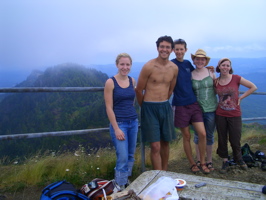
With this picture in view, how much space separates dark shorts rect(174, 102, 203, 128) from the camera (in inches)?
141

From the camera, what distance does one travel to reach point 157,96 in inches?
133

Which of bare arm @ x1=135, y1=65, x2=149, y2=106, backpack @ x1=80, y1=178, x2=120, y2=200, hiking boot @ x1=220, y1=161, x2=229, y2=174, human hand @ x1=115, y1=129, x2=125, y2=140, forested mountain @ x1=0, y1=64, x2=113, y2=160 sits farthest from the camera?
forested mountain @ x1=0, y1=64, x2=113, y2=160

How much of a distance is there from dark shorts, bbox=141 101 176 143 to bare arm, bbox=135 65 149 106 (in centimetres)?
12

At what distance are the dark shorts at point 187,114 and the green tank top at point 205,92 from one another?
11 centimetres

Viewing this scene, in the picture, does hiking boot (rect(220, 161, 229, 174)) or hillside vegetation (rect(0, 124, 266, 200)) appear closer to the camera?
hillside vegetation (rect(0, 124, 266, 200))

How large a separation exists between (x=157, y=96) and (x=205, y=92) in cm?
83

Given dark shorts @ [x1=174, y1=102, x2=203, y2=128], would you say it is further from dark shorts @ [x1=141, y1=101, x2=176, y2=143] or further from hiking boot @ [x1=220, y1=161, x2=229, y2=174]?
hiking boot @ [x1=220, y1=161, x2=229, y2=174]

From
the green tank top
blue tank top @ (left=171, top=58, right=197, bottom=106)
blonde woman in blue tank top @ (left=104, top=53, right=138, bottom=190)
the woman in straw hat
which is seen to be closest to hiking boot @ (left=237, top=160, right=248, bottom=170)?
the woman in straw hat

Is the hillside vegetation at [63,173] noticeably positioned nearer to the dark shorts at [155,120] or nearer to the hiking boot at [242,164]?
the hiking boot at [242,164]

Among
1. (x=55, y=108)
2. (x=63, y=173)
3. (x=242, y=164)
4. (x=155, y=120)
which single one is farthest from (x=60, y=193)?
(x=55, y=108)

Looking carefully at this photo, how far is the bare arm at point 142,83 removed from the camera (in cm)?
329

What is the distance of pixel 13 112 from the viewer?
55812 millimetres

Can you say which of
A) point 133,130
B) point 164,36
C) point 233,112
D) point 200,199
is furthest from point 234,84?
point 200,199

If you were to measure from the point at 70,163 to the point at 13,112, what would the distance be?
59032 mm
